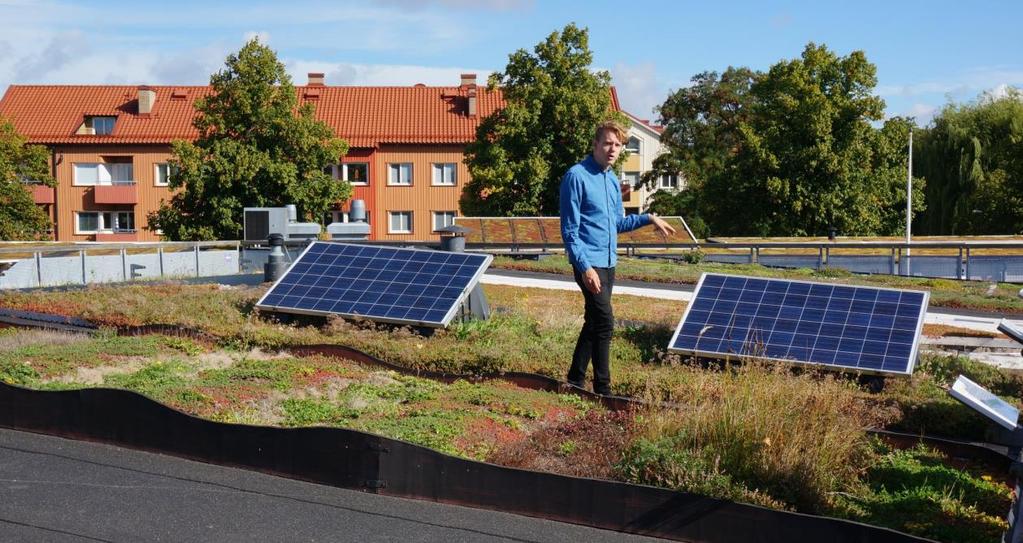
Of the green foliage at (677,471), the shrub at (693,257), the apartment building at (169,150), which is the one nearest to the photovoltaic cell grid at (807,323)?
the green foliage at (677,471)

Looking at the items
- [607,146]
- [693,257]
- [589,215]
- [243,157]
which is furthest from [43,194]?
[607,146]

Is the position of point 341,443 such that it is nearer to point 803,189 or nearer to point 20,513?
point 20,513

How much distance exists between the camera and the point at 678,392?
29.6 ft

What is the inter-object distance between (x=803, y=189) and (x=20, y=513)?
1836 inches

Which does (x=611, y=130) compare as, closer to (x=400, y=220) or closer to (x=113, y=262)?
(x=113, y=262)

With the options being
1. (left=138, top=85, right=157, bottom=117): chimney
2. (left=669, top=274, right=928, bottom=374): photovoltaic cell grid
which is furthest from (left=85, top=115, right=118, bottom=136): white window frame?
(left=669, top=274, right=928, bottom=374): photovoltaic cell grid

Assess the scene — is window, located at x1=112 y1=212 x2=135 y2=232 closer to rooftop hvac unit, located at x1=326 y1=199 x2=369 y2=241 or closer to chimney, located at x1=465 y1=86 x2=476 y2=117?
chimney, located at x1=465 y1=86 x2=476 y2=117

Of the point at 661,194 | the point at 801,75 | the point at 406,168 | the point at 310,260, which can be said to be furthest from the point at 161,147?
the point at 310,260

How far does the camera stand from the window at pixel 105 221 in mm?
72438

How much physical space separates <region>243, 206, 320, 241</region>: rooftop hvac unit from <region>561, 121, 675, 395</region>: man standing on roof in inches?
433

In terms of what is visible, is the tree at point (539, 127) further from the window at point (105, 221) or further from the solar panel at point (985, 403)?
the solar panel at point (985, 403)

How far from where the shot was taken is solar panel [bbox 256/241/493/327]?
12592 millimetres

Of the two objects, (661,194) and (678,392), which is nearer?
(678,392)

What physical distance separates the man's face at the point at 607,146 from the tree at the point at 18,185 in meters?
57.6
